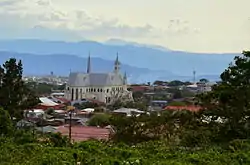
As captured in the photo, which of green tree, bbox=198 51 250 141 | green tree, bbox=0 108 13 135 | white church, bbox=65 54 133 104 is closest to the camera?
green tree, bbox=198 51 250 141

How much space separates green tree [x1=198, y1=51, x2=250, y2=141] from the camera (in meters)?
18.7

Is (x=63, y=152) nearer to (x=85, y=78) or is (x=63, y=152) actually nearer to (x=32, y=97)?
(x=32, y=97)

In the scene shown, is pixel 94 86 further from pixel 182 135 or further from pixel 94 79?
pixel 182 135

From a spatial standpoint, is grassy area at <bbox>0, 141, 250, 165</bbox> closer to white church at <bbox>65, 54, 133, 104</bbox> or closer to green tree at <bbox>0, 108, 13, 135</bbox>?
green tree at <bbox>0, 108, 13, 135</bbox>

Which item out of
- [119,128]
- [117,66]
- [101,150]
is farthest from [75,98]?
[101,150]

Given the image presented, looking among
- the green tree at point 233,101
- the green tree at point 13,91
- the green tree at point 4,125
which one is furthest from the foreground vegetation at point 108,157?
the green tree at point 13,91

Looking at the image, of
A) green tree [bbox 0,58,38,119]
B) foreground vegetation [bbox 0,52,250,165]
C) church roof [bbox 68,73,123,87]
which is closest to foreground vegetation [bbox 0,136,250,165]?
foreground vegetation [bbox 0,52,250,165]

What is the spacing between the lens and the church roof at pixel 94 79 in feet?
375

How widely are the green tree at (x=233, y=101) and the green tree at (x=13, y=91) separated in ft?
37.9

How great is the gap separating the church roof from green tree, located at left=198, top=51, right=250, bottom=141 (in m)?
93.9

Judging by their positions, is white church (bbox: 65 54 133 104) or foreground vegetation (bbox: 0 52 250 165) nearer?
foreground vegetation (bbox: 0 52 250 165)

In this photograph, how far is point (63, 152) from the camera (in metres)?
12.6

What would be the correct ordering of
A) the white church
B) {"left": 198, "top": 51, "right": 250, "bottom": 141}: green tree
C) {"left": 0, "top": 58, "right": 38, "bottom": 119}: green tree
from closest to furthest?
{"left": 198, "top": 51, "right": 250, "bottom": 141}: green tree, {"left": 0, "top": 58, "right": 38, "bottom": 119}: green tree, the white church

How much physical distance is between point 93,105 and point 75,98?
2692 cm
